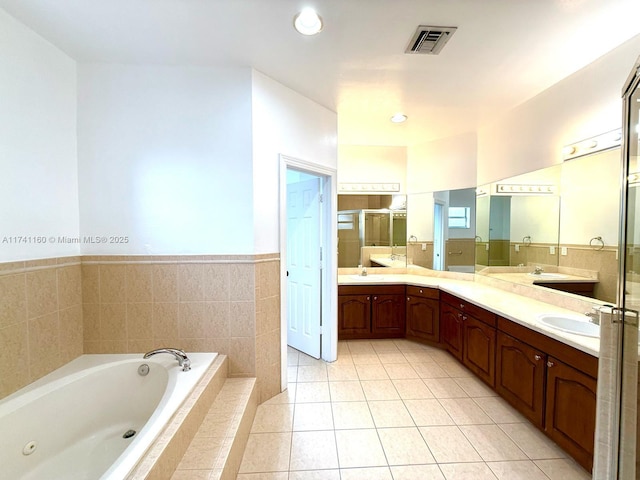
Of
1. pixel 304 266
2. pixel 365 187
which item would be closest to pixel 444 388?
pixel 304 266

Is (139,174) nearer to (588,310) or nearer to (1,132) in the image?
(1,132)

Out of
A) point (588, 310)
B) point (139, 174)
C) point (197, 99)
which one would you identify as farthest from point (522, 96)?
point (139, 174)

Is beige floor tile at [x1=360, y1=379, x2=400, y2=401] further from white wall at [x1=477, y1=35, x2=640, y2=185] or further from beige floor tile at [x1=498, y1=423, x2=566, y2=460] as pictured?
white wall at [x1=477, y1=35, x2=640, y2=185]

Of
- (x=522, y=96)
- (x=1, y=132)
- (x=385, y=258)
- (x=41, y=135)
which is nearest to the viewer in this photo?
(x=1, y=132)

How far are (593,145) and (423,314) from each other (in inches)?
87.3

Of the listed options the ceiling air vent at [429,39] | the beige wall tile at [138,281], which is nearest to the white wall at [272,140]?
the beige wall tile at [138,281]

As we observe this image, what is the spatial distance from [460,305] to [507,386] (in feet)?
2.67

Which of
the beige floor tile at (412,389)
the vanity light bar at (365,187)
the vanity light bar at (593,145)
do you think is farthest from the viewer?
the vanity light bar at (365,187)

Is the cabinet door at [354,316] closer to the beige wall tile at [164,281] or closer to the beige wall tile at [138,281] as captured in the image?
the beige wall tile at [164,281]

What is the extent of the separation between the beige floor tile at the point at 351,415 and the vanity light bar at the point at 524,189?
2.40 metres

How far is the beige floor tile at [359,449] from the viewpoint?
169cm

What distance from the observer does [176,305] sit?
83.5 inches

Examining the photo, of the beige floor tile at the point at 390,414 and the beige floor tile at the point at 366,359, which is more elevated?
the beige floor tile at the point at 366,359

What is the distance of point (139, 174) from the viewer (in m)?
2.10
